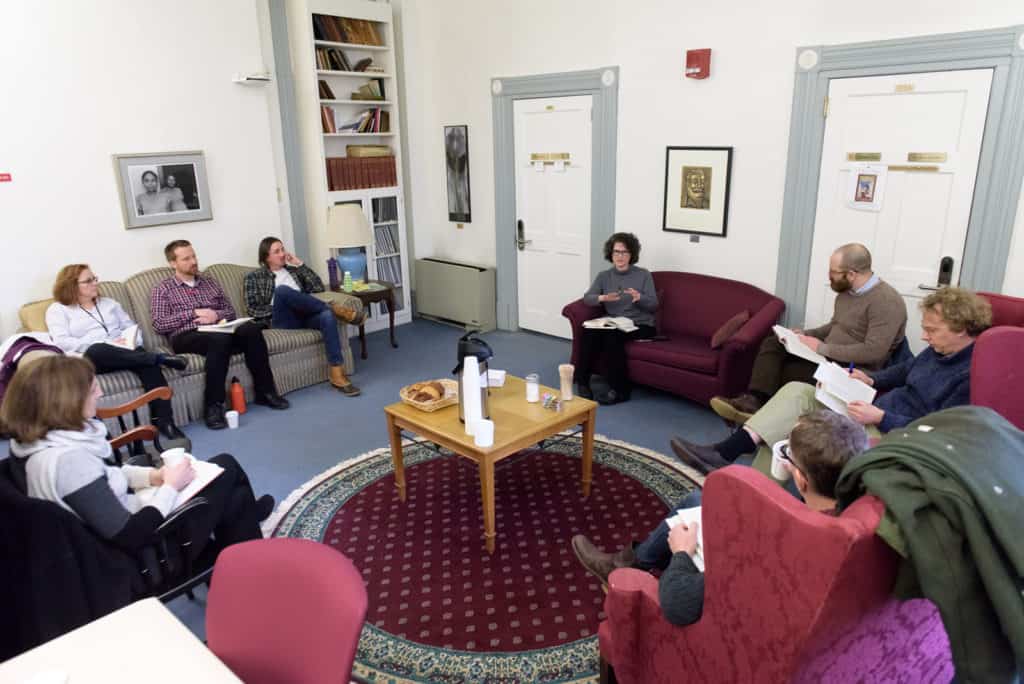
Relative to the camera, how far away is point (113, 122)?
466 cm

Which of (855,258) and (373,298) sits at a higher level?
(855,258)

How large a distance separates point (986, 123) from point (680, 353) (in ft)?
6.67

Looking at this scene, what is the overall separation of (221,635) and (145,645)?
15 cm

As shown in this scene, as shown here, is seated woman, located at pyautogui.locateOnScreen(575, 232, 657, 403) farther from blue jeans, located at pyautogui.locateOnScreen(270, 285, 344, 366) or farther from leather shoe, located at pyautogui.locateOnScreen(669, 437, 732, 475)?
blue jeans, located at pyautogui.locateOnScreen(270, 285, 344, 366)

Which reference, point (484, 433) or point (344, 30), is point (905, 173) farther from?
point (344, 30)

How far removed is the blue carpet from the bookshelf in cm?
123

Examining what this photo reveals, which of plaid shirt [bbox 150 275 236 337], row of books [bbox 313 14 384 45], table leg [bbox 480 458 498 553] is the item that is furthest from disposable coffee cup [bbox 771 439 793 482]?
row of books [bbox 313 14 384 45]

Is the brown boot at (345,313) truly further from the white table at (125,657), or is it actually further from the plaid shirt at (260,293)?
the white table at (125,657)

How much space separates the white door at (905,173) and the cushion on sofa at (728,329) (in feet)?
1.81

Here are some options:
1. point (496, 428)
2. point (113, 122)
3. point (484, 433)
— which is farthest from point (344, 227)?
point (484, 433)

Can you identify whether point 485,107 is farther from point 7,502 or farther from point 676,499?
point 7,502

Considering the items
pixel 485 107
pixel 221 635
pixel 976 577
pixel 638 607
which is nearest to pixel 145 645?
pixel 221 635

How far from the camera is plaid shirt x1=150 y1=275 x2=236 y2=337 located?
15.1ft

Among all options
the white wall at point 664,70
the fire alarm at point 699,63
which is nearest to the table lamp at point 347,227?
the white wall at point 664,70
